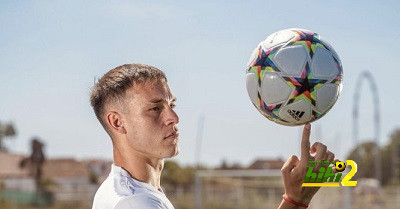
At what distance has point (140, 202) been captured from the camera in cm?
286

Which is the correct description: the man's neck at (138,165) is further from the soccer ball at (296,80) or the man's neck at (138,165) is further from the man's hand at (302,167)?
the soccer ball at (296,80)

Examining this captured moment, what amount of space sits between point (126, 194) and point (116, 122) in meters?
0.37

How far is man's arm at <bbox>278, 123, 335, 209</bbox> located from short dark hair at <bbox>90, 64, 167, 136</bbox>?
754 millimetres

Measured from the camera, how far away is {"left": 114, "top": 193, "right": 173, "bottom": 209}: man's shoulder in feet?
9.32

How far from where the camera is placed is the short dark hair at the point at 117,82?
3.14m

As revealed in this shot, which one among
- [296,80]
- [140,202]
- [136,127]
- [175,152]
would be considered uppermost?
[296,80]

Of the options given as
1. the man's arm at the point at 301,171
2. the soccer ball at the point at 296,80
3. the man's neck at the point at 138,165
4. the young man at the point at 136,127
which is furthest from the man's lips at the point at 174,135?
the soccer ball at the point at 296,80

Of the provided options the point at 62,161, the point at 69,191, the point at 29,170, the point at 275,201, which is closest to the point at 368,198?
the point at 275,201

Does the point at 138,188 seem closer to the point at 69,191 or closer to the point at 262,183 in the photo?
the point at 262,183

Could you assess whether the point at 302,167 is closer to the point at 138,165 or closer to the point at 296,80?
the point at 138,165

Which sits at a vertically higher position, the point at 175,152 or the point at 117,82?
the point at 117,82

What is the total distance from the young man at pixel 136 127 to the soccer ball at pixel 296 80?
650mm

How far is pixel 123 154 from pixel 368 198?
83.0ft

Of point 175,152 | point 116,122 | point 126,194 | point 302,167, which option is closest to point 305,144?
point 302,167
